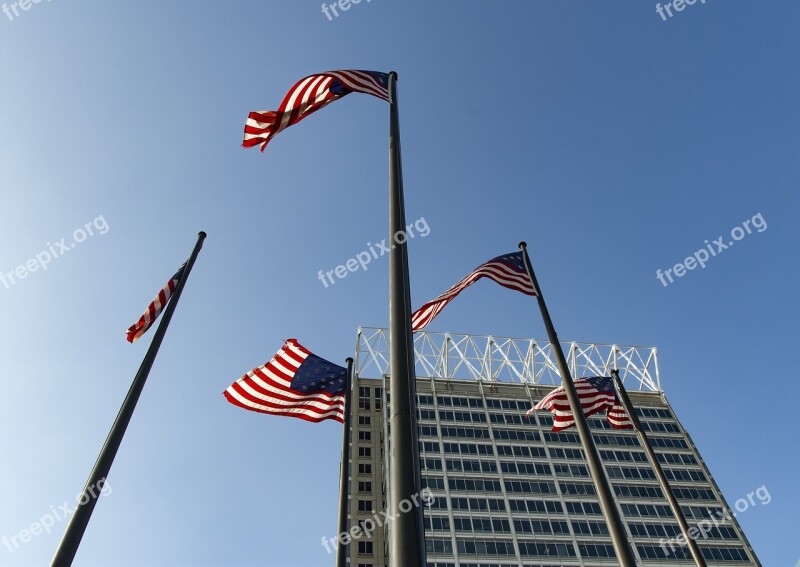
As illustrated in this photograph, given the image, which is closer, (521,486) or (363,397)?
(521,486)

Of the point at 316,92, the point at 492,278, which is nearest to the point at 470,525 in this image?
the point at 492,278

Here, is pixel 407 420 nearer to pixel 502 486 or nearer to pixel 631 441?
pixel 502 486

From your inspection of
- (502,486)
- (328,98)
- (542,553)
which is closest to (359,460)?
(502,486)

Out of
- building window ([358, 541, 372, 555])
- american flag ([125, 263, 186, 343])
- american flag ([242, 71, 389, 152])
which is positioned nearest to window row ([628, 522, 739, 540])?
building window ([358, 541, 372, 555])

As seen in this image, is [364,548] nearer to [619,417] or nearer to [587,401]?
[619,417]

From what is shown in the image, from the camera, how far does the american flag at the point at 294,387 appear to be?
19.7 m

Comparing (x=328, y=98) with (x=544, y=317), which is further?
(x=544, y=317)

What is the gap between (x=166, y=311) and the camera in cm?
1627

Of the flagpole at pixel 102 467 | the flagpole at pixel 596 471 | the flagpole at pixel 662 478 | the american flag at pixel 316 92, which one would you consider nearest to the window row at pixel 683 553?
the flagpole at pixel 662 478

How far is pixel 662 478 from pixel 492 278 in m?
9.05

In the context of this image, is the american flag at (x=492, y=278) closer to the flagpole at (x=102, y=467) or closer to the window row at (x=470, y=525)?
the flagpole at (x=102, y=467)

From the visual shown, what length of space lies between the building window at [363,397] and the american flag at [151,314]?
Answer: 92925mm

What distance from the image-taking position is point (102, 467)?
456 inches

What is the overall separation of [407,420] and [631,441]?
111 meters
